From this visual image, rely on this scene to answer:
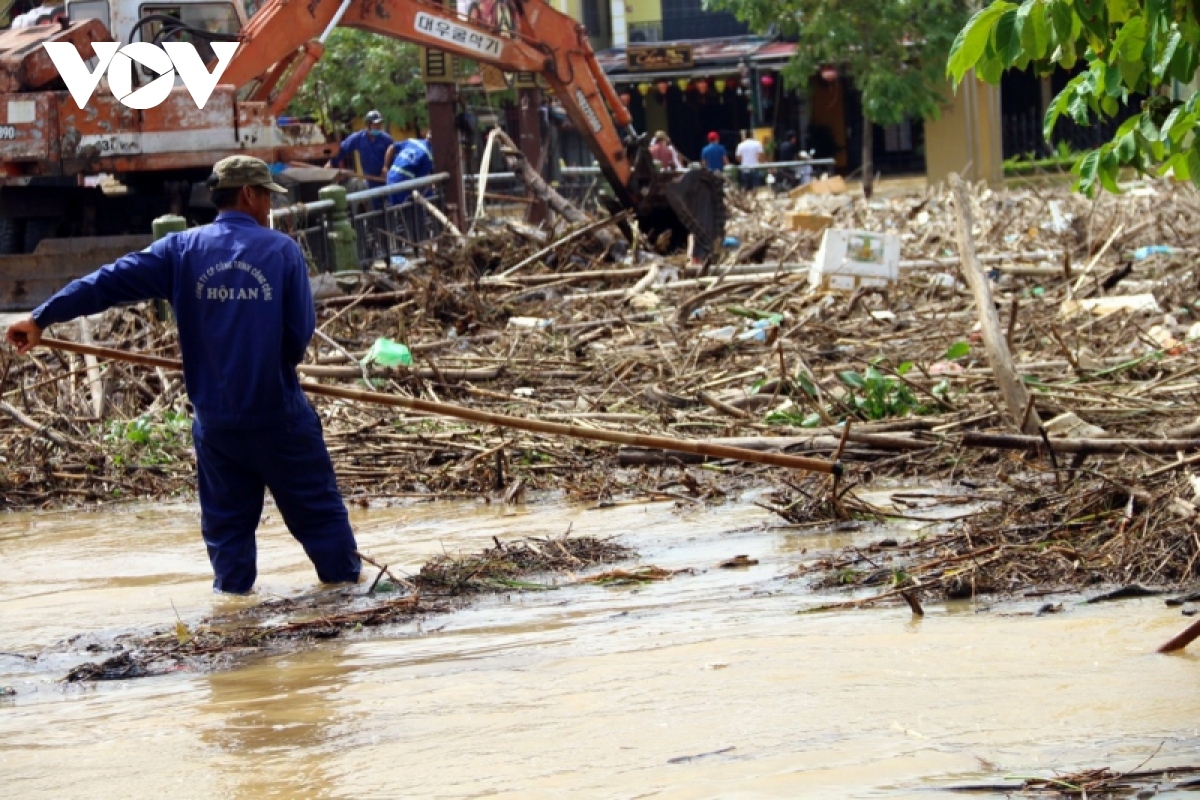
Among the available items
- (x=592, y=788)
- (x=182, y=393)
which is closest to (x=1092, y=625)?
(x=592, y=788)

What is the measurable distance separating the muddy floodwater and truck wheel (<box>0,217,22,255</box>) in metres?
11.9

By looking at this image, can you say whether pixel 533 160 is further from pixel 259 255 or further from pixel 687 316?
pixel 259 255

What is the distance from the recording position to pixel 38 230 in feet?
59.8

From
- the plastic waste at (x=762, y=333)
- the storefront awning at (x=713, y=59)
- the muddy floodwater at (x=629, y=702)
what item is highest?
the storefront awning at (x=713, y=59)

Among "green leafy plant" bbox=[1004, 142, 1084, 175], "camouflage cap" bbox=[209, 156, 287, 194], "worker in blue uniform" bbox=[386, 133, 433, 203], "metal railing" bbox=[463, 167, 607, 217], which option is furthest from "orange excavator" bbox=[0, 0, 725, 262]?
"green leafy plant" bbox=[1004, 142, 1084, 175]

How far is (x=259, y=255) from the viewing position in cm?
669

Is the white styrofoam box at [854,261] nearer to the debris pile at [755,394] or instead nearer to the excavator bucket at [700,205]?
the debris pile at [755,394]

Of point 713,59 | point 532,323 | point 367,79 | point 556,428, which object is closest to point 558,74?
point 532,323

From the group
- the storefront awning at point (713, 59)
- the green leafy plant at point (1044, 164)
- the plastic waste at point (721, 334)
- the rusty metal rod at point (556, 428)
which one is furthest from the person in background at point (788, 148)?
the rusty metal rod at point (556, 428)

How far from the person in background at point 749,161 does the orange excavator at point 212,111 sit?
14.3 m

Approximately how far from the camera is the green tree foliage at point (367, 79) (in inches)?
1427

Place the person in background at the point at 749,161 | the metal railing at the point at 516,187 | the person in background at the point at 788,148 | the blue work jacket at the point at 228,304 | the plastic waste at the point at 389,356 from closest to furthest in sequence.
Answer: the blue work jacket at the point at 228,304 → the plastic waste at the point at 389,356 → the metal railing at the point at 516,187 → the person in background at the point at 749,161 → the person in background at the point at 788,148

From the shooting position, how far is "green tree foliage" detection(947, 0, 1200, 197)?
3.94 meters

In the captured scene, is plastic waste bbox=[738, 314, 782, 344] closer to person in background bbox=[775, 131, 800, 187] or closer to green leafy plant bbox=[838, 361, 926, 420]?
green leafy plant bbox=[838, 361, 926, 420]
